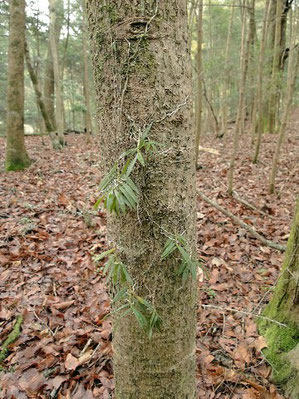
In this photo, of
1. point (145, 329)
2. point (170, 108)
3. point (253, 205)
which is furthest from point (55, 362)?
point (253, 205)

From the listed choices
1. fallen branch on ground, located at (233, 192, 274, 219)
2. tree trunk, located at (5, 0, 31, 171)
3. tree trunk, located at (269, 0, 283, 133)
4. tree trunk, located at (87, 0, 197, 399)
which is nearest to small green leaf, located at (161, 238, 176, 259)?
tree trunk, located at (87, 0, 197, 399)

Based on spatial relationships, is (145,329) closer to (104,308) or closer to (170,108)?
(170,108)

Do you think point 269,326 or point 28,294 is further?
point 28,294

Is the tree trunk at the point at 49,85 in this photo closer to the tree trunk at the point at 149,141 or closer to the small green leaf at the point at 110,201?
the tree trunk at the point at 149,141

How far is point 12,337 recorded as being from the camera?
256 centimetres

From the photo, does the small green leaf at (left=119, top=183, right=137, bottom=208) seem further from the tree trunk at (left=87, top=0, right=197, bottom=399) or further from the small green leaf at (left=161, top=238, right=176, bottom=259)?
the small green leaf at (left=161, top=238, right=176, bottom=259)

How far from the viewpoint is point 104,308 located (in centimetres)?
290

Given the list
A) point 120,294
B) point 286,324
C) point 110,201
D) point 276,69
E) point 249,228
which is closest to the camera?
point 110,201

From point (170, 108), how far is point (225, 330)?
239 cm

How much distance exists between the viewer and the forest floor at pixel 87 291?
225 cm

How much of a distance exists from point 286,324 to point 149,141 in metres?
2.24

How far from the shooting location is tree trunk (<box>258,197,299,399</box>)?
7.23 ft

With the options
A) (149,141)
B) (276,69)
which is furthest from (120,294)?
(276,69)

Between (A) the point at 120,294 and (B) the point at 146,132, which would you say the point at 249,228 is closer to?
(A) the point at 120,294
